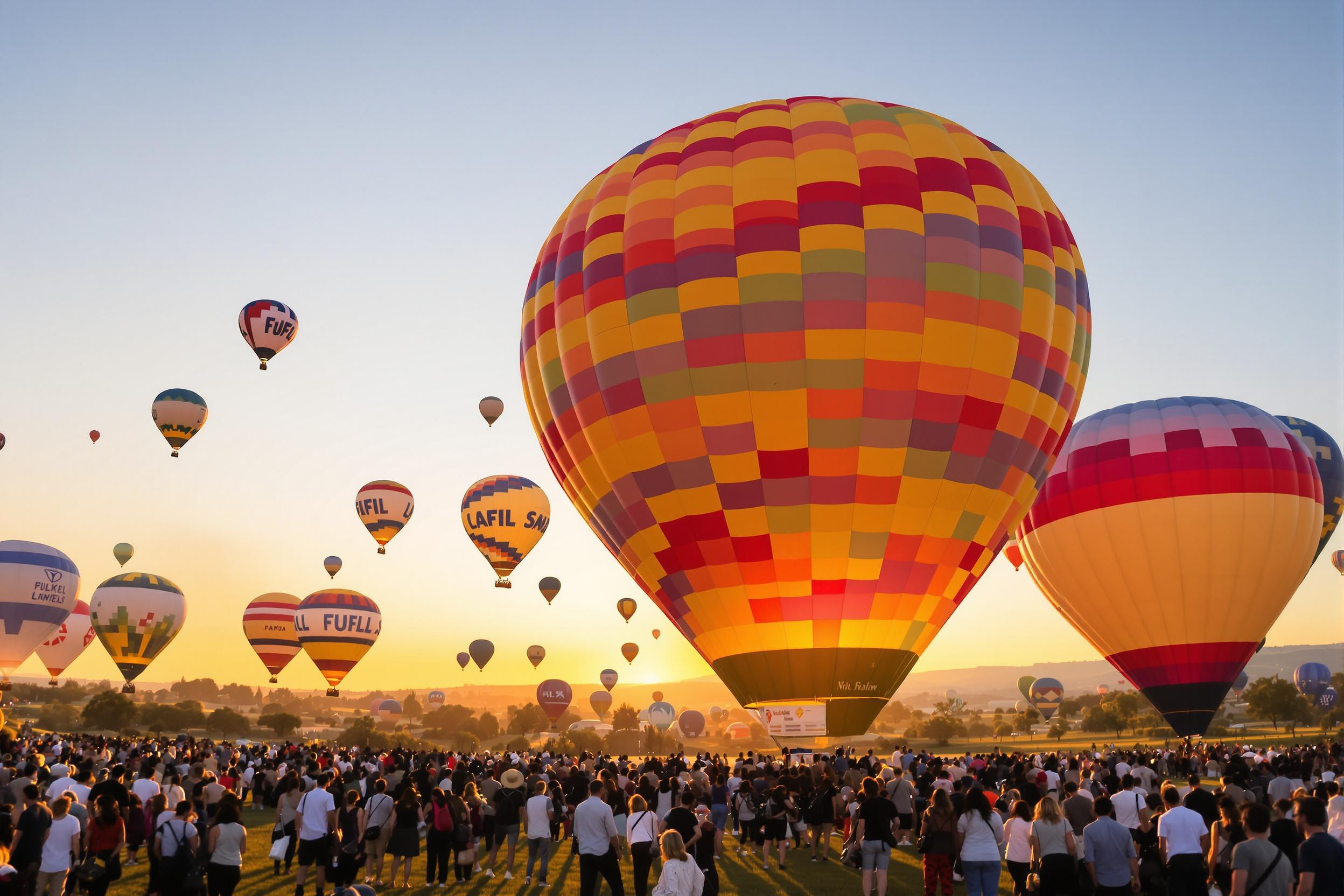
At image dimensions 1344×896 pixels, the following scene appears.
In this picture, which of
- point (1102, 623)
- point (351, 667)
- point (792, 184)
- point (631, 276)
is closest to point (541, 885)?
point (631, 276)

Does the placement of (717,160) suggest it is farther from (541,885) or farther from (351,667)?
(351,667)

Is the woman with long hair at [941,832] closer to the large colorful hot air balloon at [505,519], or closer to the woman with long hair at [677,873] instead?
the woman with long hair at [677,873]

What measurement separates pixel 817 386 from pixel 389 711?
9498 centimetres

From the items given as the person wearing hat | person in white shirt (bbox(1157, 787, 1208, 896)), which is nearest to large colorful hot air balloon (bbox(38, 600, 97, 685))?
the person wearing hat

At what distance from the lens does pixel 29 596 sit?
150 ft

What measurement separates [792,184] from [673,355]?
12.5 ft

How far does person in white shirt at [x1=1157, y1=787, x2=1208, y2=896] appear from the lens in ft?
29.9

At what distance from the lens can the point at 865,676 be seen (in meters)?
18.4

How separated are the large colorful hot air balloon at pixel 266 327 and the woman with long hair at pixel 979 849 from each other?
115 feet

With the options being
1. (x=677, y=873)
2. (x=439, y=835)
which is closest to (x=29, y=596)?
(x=439, y=835)

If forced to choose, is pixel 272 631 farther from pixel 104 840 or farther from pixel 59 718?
pixel 104 840

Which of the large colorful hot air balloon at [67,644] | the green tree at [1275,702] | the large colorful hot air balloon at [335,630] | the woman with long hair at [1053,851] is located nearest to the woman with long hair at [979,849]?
the woman with long hair at [1053,851]

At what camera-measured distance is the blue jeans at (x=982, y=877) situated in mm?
9789

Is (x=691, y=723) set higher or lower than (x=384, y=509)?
lower
